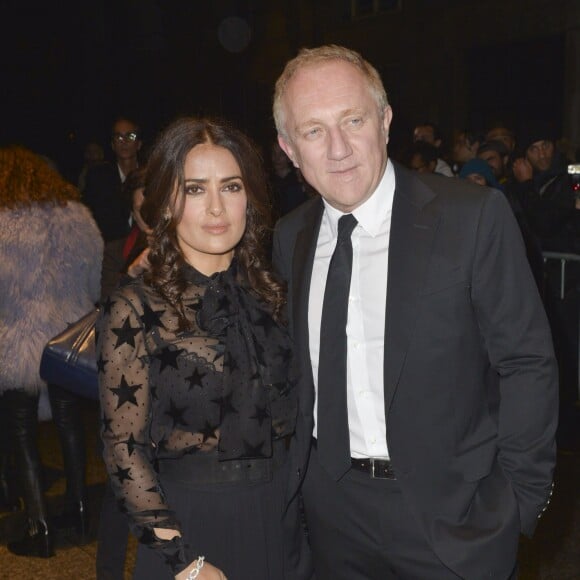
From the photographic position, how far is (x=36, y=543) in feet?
14.2

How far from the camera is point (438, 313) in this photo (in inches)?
82.4

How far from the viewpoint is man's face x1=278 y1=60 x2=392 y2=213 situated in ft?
7.36

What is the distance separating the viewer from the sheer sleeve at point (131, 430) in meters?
2.26

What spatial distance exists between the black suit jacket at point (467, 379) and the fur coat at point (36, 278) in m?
2.71

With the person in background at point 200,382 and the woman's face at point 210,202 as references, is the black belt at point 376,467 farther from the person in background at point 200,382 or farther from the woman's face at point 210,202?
the woman's face at point 210,202

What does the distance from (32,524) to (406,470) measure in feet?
9.81

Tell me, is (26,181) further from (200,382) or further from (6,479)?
(200,382)

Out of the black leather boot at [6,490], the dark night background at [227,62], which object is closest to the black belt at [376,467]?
the black leather boot at [6,490]

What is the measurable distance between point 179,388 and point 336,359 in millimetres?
508

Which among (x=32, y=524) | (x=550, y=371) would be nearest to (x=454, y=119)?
(x=32, y=524)

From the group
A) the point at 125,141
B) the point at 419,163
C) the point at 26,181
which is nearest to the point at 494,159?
the point at 419,163

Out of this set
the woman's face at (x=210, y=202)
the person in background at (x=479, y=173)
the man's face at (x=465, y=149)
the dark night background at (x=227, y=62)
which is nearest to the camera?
the woman's face at (x=210, y=202)

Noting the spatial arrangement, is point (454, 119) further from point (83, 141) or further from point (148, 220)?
point (148, 220)

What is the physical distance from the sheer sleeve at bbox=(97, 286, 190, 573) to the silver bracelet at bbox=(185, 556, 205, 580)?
33mm
